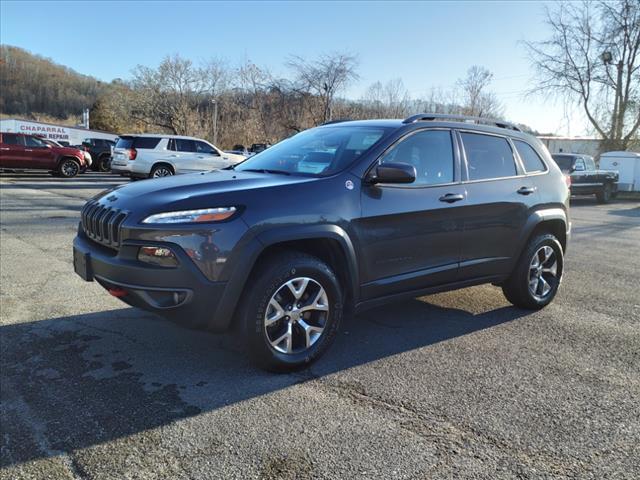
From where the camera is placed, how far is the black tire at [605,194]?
66.4 feet

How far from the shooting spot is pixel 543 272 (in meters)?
5.28

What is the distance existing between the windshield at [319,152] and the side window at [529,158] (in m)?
1.73

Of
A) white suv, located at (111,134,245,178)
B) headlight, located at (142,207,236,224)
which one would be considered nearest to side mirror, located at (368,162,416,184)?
headlight, located at (142,207,236,224)

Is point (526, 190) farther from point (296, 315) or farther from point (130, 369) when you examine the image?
point (130, 369)

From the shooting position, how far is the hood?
3312 millimetres

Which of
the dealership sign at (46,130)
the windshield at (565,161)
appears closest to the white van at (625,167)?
the windshield at (565,161)

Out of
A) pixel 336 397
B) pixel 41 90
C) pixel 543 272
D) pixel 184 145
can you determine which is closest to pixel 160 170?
pixel 184 145

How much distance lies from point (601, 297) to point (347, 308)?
3.56 meters

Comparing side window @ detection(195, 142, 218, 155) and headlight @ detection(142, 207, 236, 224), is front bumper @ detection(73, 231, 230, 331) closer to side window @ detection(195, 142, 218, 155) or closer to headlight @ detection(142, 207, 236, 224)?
headlight @ detection(142, 207, 236, 224)

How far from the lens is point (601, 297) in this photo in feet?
19.3

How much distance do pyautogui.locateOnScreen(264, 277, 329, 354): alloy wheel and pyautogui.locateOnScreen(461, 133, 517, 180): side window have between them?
1.91 metres

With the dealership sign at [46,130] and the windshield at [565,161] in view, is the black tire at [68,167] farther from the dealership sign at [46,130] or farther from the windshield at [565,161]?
the dealership sign at [46,130]

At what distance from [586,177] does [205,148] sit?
1402 centimetres

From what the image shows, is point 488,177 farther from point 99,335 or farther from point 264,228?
point 99,335
